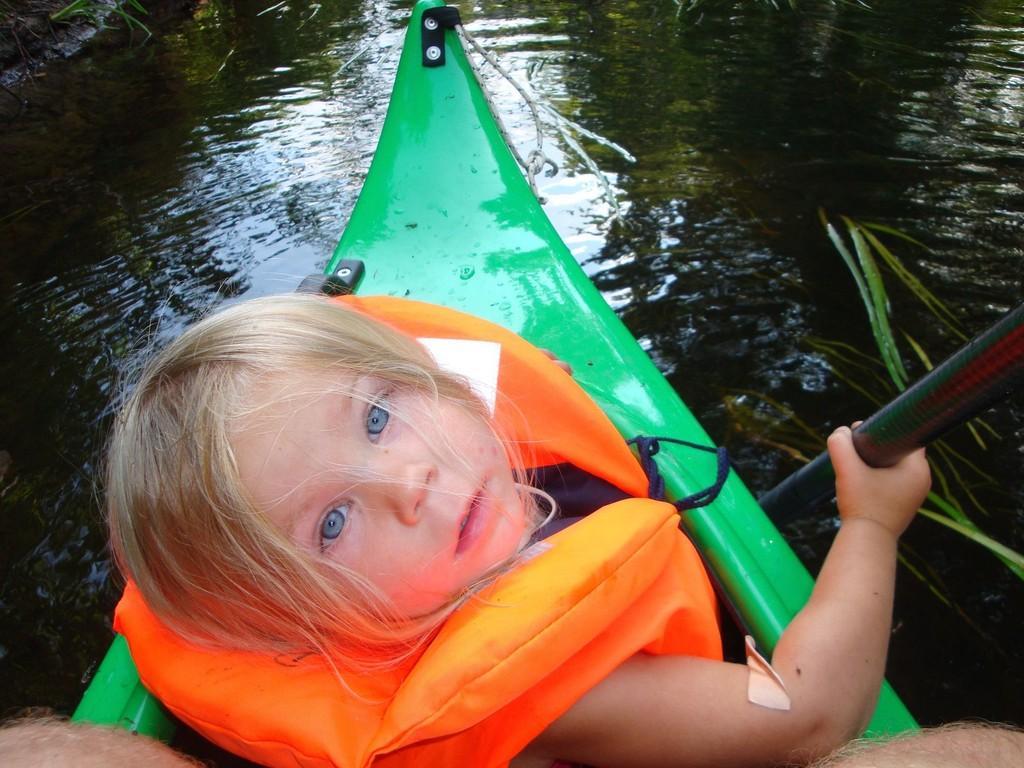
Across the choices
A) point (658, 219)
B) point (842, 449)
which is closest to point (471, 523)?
point (842, 449)

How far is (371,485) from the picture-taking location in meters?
0.90

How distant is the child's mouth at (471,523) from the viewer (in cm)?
97

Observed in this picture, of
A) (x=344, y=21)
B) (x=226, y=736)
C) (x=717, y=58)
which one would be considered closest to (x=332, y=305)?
(x=226, y=736)

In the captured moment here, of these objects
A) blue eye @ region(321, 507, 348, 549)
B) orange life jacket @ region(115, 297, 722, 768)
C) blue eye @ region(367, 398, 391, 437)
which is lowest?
orange life jacket @ region(115, 297, 722, 768)

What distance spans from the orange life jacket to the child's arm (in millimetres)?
60

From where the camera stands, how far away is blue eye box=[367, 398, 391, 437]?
0.97 meters

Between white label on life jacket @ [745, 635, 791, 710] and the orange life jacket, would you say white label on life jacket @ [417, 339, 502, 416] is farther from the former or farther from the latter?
white label on life jacket @ [745, 635, 791, 710]

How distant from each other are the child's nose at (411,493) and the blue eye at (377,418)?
2.8 inches

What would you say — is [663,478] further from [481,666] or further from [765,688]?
[481,666]

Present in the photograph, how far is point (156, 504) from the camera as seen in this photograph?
93 cm

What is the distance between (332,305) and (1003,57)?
464 centimetres

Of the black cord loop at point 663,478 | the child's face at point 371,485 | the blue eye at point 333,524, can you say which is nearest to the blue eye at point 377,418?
the child's face at point 371,485

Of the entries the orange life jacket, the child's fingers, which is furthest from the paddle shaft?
the orange life jacket

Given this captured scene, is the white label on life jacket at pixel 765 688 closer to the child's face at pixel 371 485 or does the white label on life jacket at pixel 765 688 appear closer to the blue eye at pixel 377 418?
the child's face at pixel 371 485
